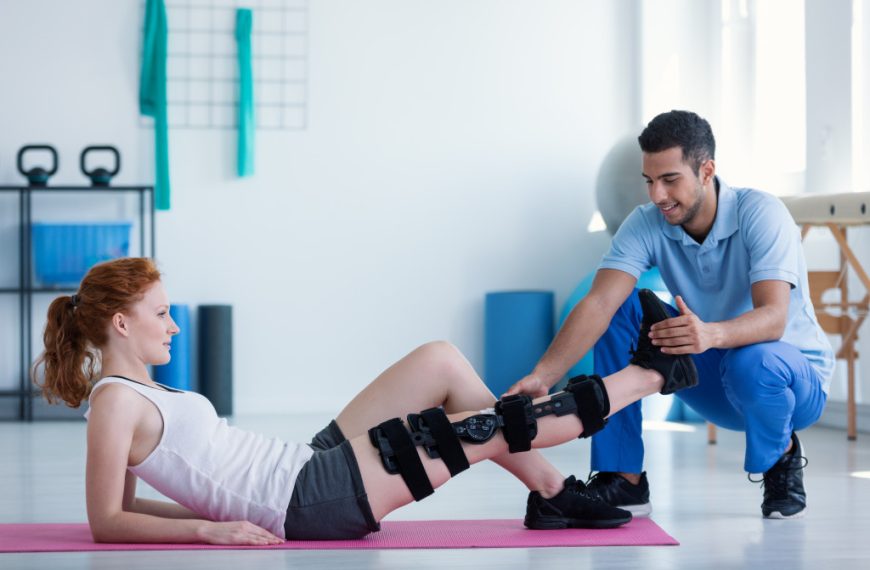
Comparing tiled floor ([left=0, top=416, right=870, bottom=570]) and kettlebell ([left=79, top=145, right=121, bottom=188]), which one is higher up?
kettlebell ([left=79, top=145, right=121, bottom=188])

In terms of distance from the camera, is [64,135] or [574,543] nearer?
[574,543]

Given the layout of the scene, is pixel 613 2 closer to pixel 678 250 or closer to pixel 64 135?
pixel 64 135

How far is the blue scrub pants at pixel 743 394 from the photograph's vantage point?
6.80ft

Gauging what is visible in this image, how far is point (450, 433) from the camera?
176 centimetres

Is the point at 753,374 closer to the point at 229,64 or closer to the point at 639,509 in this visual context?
the point at 639,509

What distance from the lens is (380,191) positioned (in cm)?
503

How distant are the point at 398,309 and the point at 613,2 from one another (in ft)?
6.09

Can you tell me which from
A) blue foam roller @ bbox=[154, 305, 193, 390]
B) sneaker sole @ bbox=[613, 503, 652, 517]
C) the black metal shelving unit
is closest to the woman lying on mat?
sneaker sole @ bbox=[613, 503, 652, 517]

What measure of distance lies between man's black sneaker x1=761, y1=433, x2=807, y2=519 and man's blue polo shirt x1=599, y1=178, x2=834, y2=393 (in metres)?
0.17

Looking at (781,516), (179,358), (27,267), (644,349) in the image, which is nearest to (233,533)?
(644,349)

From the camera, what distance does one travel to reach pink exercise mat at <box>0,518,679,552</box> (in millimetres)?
1838

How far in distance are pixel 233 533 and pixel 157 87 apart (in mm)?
3433

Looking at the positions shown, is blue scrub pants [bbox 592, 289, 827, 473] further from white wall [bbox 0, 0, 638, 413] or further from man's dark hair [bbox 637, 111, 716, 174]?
white wall [bbox 0, 0, 638, 413]

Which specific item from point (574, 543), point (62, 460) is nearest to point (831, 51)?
point (574, 543)
